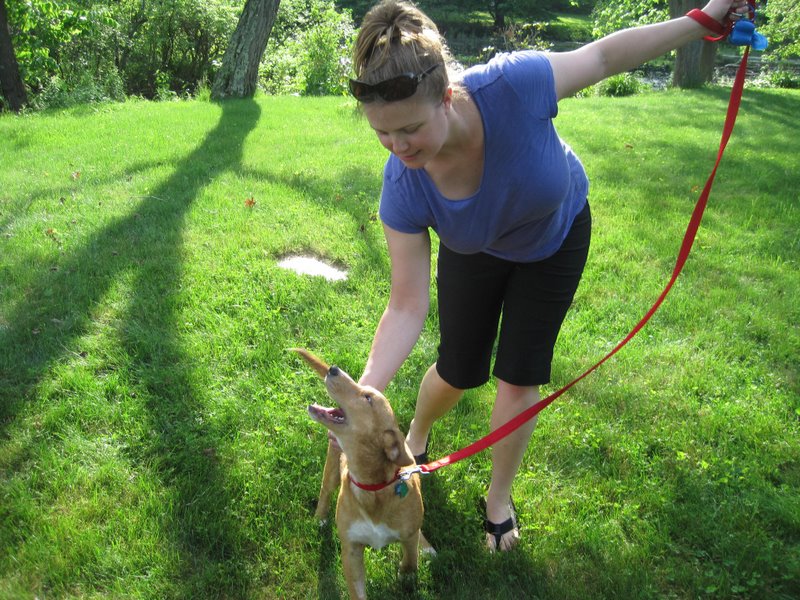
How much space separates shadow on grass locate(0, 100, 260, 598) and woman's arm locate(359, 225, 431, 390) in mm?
1082

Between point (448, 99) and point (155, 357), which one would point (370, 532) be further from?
point (155, 357)

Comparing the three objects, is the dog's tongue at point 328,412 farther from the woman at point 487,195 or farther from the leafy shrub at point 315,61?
the leafy shrub at point 315,61

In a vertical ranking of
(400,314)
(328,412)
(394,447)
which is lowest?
(394,447)

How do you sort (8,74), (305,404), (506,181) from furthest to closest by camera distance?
(8,74) < (305,404) < (506,181)

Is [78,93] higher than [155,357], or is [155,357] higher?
[155,357]

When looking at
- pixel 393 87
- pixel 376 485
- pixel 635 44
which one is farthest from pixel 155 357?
pixel 635 44

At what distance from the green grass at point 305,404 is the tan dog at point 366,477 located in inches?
12.1

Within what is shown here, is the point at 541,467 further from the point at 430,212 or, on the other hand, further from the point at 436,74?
the point at 436,74

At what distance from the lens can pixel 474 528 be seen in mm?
2920

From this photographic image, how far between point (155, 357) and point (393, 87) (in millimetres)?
2772

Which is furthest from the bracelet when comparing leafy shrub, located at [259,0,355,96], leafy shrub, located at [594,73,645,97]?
leafy shrub, located at [594,73,645,97]

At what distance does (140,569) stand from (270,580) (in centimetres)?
56

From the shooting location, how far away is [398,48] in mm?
1803

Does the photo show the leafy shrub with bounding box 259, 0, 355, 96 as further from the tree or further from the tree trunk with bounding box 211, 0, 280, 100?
the tree
